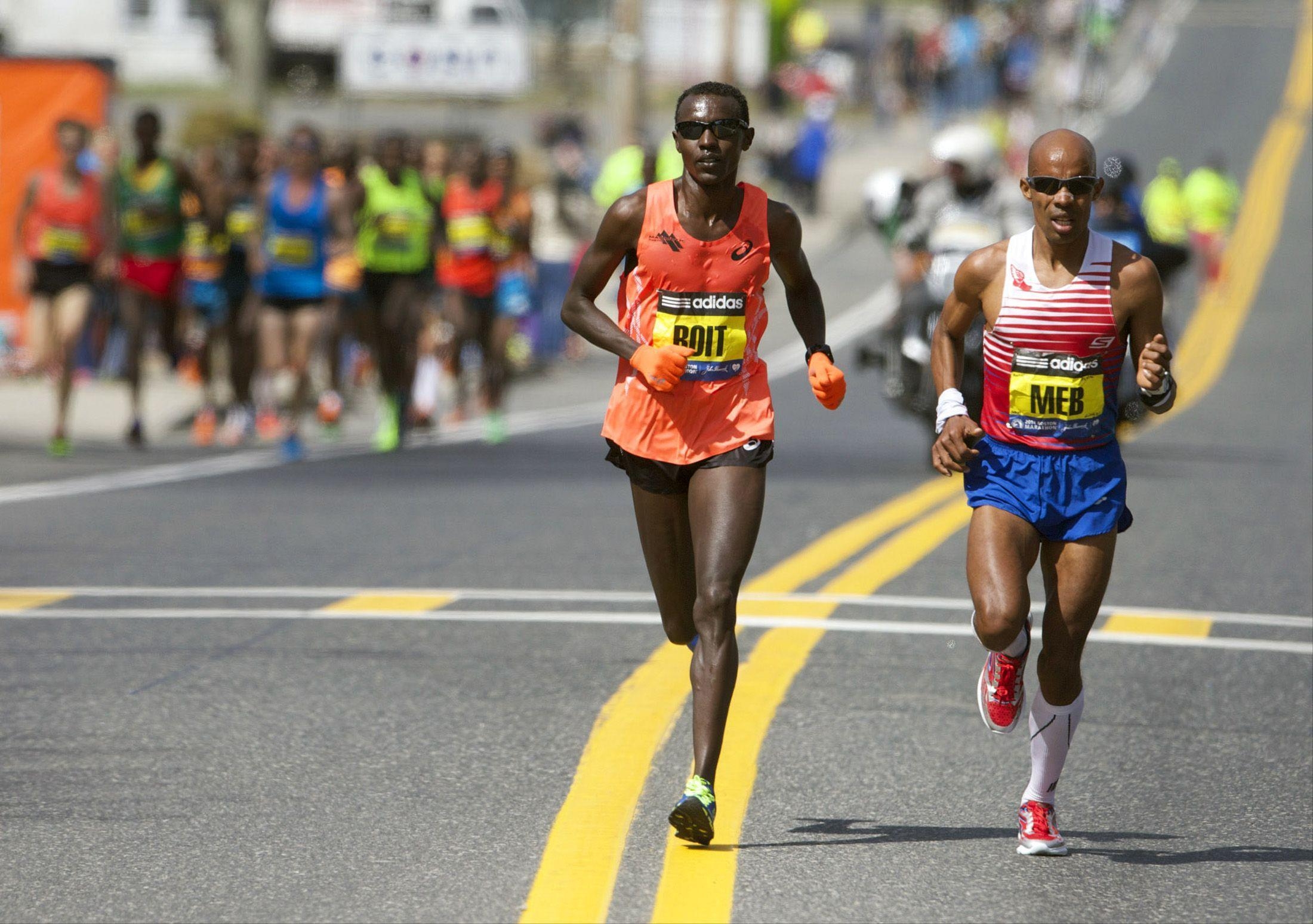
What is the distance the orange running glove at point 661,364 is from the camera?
582 cm

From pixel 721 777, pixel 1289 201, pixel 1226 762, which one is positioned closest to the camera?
pixel 721 777

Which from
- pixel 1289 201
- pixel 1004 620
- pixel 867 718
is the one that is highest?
pixel 1004 620

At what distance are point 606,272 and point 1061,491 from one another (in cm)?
134

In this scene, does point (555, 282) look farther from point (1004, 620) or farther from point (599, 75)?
point (599, 75)

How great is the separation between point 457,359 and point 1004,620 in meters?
12.4

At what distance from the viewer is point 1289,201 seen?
42031mm

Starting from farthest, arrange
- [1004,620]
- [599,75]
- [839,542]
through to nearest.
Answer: [599,75] < [839,542] < [1004,620]

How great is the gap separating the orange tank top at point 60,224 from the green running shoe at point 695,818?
10.5 meters

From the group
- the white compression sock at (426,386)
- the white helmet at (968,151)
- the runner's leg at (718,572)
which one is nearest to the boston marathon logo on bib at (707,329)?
the runner's leg at (718,572)

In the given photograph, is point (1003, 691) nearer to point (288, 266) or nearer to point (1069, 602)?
point (1069, 602)

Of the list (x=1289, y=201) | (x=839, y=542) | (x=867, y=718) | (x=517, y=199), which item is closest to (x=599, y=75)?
(x=1289, y=201)

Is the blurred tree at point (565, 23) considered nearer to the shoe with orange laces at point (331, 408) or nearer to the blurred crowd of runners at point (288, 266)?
the blurred crowd of runners at point (288, 266)

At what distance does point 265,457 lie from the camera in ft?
49.9

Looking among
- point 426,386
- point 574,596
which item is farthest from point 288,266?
point 574,596
